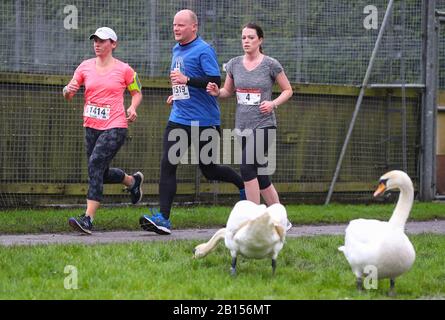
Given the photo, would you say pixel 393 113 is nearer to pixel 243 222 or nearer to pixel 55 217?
pixel 55 217

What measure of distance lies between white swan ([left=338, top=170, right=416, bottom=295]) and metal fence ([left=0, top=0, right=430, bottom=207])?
20.9ft

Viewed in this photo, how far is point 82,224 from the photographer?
9727 millimetres

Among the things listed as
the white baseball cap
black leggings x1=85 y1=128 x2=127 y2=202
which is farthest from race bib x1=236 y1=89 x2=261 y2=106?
the white baseball cap

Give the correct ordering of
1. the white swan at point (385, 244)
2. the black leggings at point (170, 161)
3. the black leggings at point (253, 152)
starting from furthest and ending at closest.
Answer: the black leggings at point (170, 161) → the black leggings at point (253, 152) → the white swan at point (385, 244)

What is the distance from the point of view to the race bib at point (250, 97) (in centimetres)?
959

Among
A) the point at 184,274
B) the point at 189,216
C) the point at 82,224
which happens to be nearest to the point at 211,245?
the point at 184,274

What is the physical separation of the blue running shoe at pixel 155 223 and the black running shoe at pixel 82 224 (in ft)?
1.86

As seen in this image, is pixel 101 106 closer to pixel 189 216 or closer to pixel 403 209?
pixel 189 216

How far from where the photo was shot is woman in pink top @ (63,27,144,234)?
9922mm

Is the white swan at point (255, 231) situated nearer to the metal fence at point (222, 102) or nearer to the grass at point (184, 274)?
the grass at point (184, 274)

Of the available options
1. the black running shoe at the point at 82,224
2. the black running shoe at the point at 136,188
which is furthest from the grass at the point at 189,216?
the black running shoe at the point at 82,224

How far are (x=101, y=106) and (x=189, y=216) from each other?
6.77ft

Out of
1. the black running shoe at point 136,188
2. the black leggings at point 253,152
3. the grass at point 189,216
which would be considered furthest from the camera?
the black running shoe at point 136,188
